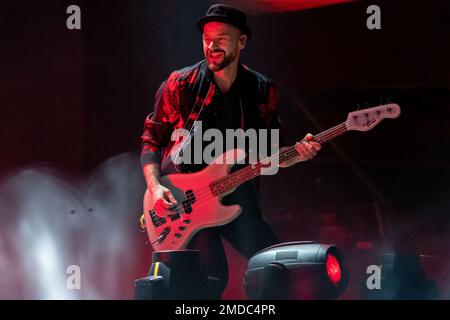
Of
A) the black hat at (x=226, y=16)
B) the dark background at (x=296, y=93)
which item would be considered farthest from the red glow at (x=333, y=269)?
the black hat at (x=226, y=16)

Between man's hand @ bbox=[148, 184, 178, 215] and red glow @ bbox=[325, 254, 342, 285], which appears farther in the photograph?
man's hand @ bbox=[148, 184, 178, 215]

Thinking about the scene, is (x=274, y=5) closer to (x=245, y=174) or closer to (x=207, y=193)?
(x=245, y=174)

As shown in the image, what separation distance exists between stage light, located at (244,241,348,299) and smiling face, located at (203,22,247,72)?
4.17 feet

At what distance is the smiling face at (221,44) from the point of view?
4.79 meters

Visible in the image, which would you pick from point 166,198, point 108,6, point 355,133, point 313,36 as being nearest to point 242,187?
point 166,198

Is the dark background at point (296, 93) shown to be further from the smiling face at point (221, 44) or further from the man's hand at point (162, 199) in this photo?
the man's hand at point (162, 199)

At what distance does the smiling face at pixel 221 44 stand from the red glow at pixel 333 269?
143 cm

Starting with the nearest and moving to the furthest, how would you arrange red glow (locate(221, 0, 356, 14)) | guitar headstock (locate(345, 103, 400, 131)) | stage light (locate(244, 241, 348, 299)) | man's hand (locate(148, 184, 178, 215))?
stage light (locate(244, 241, 348, 299)) < guitar headstock (locate(345, 103, 400, 131)) < man's hand (locate(148, 184, 178, 215)) < red glow (locate(221, 0, 356, 14))

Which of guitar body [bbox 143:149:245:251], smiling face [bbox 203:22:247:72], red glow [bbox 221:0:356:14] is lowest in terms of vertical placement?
guitar body [bbox 143:149:245:251]

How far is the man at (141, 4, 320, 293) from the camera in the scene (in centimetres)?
479

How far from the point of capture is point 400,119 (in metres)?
4.74

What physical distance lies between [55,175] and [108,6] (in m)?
1.22

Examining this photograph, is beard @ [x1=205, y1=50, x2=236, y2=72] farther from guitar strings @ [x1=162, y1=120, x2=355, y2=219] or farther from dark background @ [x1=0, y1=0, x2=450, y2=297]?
guitar strings @ [x1=162, y1=120, x2=355, y2=219]

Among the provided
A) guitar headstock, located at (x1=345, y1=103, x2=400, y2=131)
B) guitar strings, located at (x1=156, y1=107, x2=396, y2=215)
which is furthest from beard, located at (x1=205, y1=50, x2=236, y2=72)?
guitar headstock, located at (x1=345, y1=103, x2=400, y2=131)
